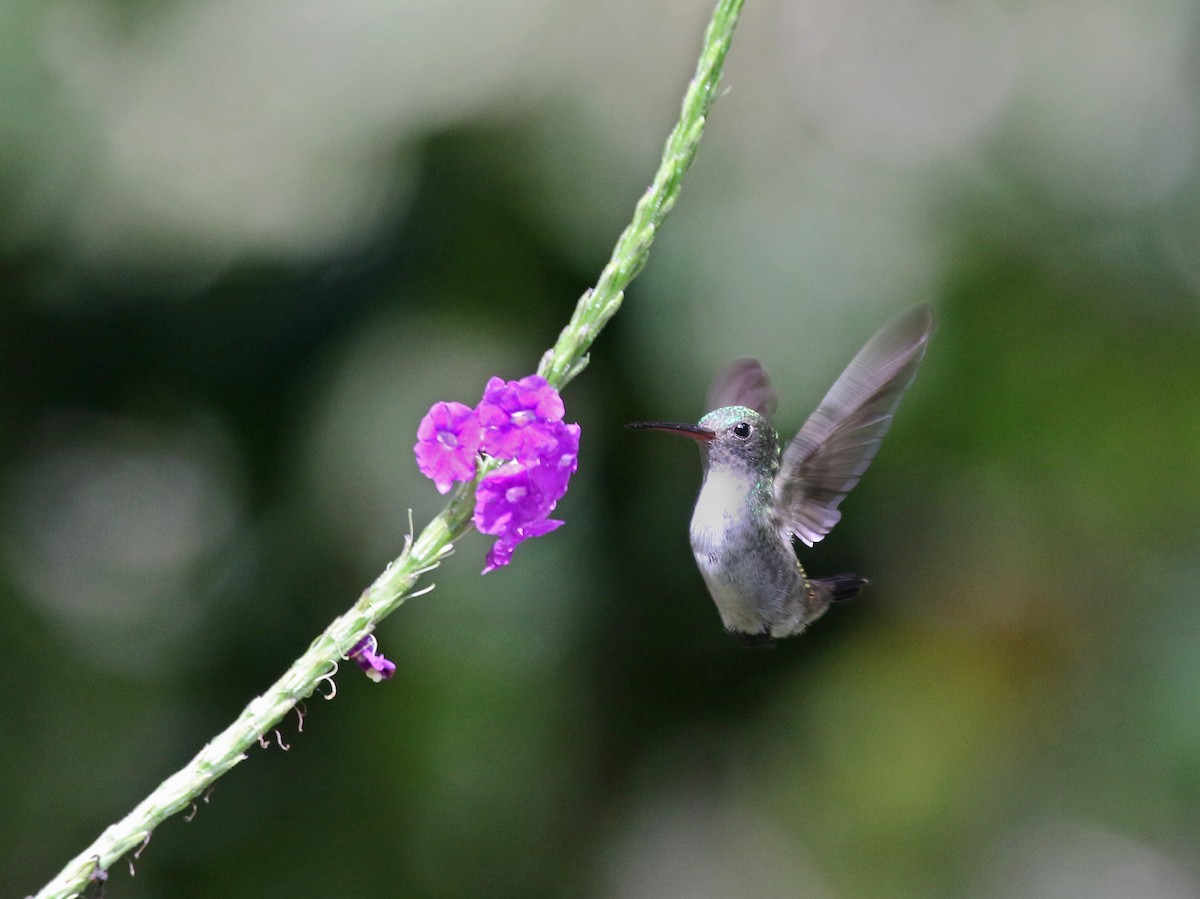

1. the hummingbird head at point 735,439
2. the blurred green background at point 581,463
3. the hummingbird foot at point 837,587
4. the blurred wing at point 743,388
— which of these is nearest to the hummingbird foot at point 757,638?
the hummingbird foot at point 837,587

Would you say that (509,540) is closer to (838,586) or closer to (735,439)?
(735,439)

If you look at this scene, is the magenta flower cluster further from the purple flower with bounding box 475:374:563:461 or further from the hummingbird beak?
the hummingbird beak

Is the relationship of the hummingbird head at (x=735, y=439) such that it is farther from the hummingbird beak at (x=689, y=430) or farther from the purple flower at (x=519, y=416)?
the purple flower at (x=519, y=416)

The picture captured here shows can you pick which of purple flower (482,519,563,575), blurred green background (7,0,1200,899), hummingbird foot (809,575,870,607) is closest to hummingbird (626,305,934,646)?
hummingbird foot (809,575,870,607)

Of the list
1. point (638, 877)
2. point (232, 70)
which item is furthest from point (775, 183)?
point (638, 877)

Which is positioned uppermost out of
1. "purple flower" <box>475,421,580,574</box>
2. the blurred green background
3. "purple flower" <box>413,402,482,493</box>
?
"purple flower" <box>413,402,482,493</box>

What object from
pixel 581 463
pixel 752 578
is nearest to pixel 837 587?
pixel 752 578
